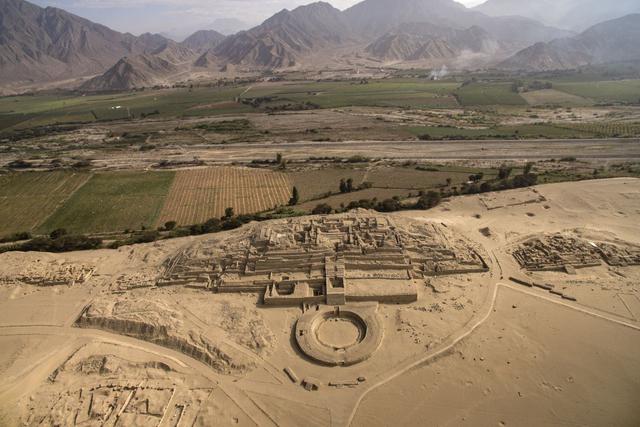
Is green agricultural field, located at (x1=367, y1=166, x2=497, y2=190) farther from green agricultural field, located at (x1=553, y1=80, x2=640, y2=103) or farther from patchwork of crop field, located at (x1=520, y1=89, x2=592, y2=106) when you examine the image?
green agricultural field, located at (x1=553, y1=80, x2=640, y2=103)

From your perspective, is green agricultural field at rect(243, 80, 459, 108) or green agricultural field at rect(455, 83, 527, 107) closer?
green agricultural field at rect(455, 83, 527, 107)

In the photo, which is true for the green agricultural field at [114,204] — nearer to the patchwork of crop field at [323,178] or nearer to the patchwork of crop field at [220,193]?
the patchwork of crop field at [220,193]

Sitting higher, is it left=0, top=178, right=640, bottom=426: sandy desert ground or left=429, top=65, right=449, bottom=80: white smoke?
left=429, top=65, right=449, bottom=80: white smoke

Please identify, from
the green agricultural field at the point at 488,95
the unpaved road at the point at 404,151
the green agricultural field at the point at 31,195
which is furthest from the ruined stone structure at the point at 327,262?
the green agricultural field at the point at 488,95

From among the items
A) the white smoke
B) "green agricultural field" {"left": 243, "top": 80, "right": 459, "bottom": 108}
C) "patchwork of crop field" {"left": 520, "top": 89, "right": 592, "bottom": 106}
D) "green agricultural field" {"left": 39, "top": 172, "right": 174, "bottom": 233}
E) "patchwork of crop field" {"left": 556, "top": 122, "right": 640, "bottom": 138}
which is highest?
the white smoke

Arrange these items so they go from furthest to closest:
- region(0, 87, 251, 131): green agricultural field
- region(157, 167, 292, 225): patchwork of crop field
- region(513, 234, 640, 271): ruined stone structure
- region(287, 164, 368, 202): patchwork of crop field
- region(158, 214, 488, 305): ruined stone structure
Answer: region(0, 87, 251, 131): green agricultural field, region(287, 164, 368, 202): patchwork of crop field, region(157, 167, 292, 225): patchwork of crop field, region(513, 234, 640, 271): ruined stone structure, region(158, 214, 488, 305): ruined stone structure

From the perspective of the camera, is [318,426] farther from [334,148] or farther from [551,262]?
[334,148]

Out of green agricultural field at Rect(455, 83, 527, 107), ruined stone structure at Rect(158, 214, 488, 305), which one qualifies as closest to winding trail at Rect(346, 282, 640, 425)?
ruined stone structure at Rect(158, 214, 488, 305)
